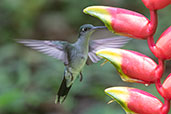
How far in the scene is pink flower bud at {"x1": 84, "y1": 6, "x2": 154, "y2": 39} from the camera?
0.96 metres

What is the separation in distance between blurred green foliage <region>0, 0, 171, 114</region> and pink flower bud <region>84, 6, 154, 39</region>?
1.69m

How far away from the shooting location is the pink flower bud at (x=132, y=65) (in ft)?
3.18

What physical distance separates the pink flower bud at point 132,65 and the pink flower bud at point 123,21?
0.07 meters

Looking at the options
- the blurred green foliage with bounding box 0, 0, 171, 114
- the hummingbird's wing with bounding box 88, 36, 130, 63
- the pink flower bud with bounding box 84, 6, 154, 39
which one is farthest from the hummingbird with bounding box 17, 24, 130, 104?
the blurred green foliage with bounding box 0, 0, 171, 114

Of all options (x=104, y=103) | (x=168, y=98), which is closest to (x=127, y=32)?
(x=168, y=98)

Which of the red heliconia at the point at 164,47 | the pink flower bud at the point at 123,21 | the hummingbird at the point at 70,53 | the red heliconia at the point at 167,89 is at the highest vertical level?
the pink flower bud at the point at 123,21

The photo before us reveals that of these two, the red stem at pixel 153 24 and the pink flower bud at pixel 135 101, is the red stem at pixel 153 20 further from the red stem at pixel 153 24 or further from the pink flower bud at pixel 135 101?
the pink flower bud at pixel 135 101

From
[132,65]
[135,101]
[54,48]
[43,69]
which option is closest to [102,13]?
[132,65]

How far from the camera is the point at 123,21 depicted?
0.98 metres

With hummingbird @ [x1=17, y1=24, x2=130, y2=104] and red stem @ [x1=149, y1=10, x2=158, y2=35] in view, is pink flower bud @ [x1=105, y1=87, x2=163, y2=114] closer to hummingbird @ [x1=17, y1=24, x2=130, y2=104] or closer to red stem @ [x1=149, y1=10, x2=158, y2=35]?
red stem @ [x1=149, y1=10, x2=158, y2=35]

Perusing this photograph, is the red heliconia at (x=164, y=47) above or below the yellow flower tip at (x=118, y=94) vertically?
above

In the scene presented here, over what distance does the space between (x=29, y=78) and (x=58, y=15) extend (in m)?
1.54

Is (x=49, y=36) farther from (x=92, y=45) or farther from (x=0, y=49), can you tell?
(x=92, y=45)

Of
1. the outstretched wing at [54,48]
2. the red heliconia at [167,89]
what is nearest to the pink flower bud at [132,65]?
the red heliconia at [167,89]
